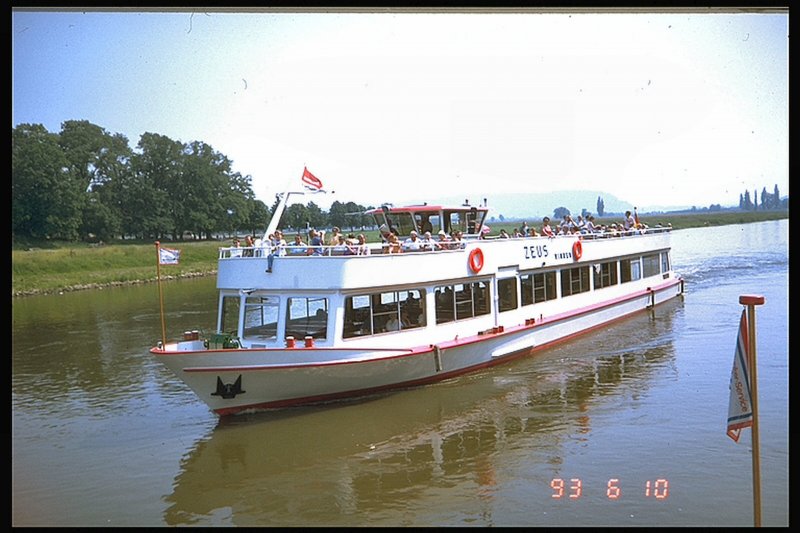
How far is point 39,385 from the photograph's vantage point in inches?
567

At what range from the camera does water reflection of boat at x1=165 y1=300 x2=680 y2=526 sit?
826 centimetres

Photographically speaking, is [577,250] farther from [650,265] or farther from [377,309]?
[377,309]

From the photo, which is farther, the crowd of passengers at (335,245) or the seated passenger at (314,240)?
the seated passenger at (314,240)

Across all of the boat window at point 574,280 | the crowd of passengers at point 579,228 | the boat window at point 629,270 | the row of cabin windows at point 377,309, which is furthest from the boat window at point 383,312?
the boat window at point 629,270

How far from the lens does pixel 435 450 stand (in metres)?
9.71

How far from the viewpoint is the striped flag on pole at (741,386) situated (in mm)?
6152

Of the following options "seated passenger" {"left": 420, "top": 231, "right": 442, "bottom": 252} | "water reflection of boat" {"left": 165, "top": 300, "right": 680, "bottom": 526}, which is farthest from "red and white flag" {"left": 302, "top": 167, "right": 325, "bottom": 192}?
"water reflection of boat" {"left": 165, "top": 300, "right": 680, "bottom": 526}

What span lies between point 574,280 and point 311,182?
25.8 ft

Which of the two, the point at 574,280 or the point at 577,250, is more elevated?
the point at 577,250

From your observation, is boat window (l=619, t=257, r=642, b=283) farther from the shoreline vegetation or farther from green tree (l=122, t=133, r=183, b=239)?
green tree (l=122, t=133, r=183, b=239)

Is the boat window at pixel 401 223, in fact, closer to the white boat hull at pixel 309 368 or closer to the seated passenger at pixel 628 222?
the white boat hull at pixel 309 368

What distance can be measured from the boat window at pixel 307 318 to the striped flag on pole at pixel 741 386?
21.8 ft

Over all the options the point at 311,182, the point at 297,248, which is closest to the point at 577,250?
the point at 311,182
